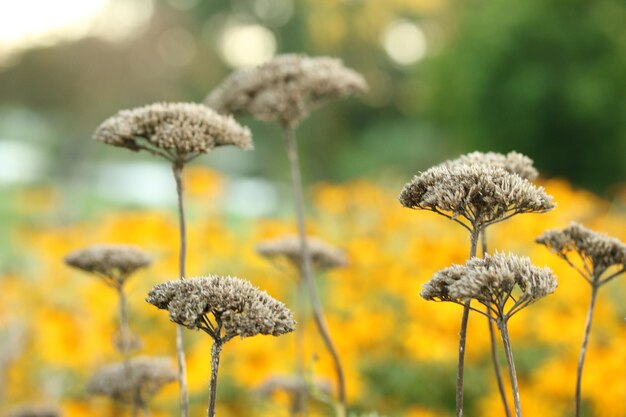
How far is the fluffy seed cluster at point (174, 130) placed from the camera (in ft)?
8.38

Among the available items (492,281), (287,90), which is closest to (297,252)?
(287,90)

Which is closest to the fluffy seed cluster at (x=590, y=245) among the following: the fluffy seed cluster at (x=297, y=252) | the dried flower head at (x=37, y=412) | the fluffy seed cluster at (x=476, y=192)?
the fluffy seed cluster at (x=476, y=192)

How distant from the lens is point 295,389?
3.78m

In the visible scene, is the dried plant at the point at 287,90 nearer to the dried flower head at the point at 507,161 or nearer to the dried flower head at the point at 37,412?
the dried flower head at the point at 507,161

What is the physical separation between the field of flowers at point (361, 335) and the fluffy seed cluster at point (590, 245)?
79.1 inches

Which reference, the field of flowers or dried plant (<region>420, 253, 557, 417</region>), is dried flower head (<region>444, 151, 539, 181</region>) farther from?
the field of flowers

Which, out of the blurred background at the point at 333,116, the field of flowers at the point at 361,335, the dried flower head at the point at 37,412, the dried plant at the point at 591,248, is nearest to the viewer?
the dried plant at the point at 591,248

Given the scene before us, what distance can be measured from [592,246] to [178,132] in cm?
127

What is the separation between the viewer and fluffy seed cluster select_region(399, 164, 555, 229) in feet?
6.85

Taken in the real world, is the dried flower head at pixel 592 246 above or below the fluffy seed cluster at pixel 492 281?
above

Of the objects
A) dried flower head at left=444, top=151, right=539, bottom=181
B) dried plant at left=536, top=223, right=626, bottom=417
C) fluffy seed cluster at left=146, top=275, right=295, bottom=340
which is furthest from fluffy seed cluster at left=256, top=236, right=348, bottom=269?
fluffy seed cluster at left=146, top=275, right=295, bottom=340

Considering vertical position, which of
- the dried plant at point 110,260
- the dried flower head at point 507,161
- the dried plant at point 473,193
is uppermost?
the dried flower head at point 507,161

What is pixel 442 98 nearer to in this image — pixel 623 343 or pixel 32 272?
pixel 32 272

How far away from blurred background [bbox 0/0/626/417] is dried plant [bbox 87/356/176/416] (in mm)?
1323
